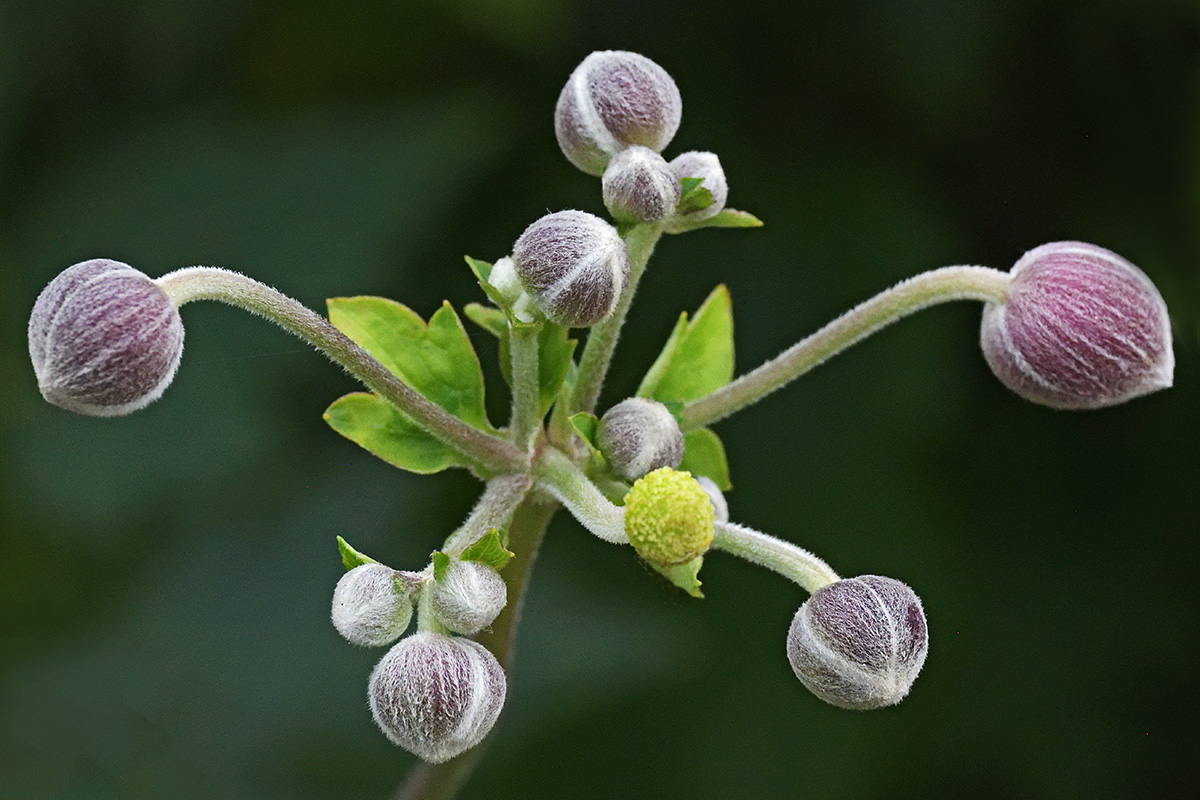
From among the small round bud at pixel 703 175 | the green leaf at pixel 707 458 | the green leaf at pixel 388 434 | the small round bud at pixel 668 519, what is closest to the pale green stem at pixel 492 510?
the green leaf at pixel 388 434

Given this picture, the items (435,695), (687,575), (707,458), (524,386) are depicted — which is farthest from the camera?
(707,458)

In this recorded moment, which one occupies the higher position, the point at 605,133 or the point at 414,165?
the point at 605,133

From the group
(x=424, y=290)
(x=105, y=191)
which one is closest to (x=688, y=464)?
(x=424, y=290)

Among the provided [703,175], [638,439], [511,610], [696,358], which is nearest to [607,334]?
[638,439]

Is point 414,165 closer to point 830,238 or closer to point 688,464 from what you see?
point 830,238

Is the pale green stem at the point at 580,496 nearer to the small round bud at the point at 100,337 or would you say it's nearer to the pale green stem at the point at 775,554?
the pale green stem at the point at 775,554

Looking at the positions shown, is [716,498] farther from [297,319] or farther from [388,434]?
[297,319]
